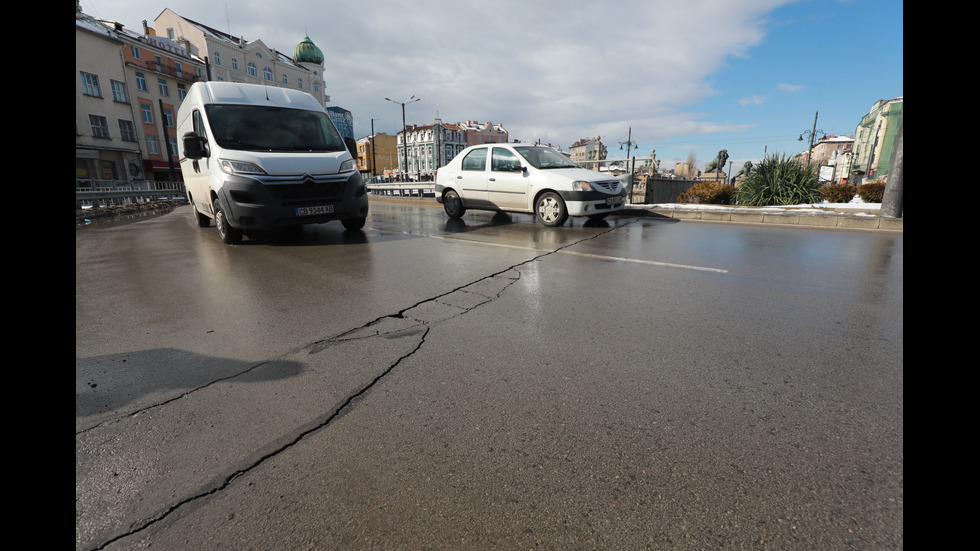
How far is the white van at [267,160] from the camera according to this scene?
625 cm

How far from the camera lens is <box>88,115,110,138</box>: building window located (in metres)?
35.7

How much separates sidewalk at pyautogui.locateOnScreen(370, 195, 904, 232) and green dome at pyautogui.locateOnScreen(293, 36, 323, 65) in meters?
69.4

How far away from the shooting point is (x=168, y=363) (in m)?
2.72

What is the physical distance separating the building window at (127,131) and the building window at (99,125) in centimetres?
111

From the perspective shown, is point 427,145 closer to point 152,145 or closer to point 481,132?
point 481,132

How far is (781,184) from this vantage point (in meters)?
11.8

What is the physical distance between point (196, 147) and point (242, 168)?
129 centimetres

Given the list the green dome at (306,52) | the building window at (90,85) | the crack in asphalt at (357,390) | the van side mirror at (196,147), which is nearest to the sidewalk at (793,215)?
the crack in asphalt at (357,390)

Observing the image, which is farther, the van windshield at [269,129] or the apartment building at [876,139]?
the apartment building at [876,139]

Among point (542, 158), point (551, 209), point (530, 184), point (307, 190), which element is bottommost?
point (551, 209)

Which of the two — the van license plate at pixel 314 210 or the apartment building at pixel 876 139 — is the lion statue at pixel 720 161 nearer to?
the apartment building at pixel 876 139

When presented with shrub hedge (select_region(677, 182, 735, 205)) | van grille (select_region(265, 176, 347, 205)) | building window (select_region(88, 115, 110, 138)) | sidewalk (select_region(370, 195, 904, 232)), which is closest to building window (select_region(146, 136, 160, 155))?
building window (select_region(88, 115, 110, 138))

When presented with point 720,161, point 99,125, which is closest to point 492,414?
point 720,161

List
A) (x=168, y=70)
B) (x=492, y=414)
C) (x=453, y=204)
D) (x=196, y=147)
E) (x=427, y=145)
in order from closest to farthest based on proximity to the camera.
A: (x=492, y=414) → (x=196, y=147) → (x=453, y=204) → (x=168, y=70) → (x=427, y=145)
